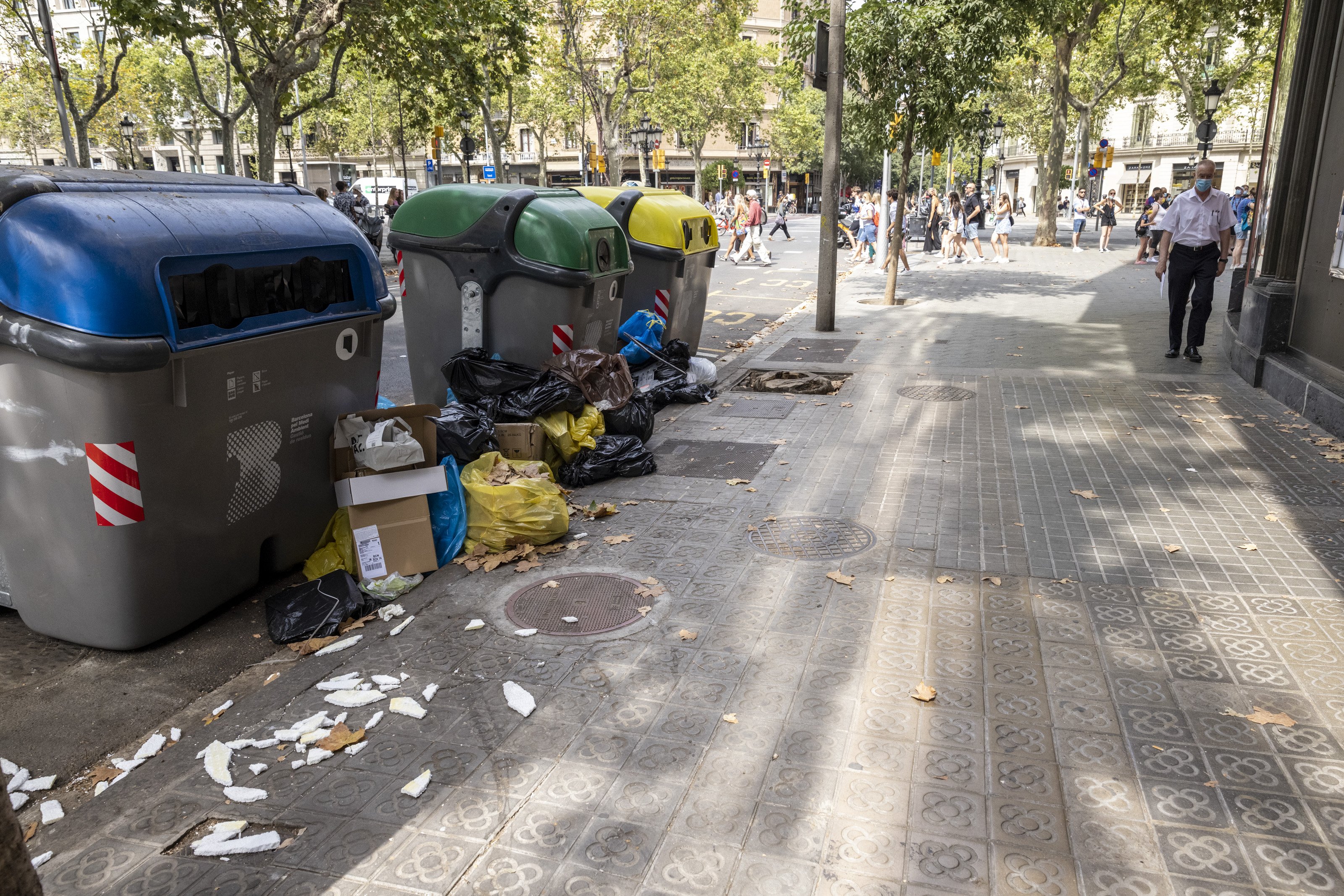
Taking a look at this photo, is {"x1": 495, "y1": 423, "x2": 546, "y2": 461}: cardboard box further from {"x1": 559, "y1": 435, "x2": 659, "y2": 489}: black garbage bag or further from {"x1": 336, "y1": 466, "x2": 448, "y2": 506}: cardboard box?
{"x1": 336, "y1": 466, "x2": 448, "y2": 506}: cardboard box

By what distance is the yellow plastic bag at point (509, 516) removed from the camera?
5055 mm

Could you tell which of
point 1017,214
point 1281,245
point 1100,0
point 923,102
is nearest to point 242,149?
point 1017,214

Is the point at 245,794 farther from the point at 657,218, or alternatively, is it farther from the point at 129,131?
the point at 129,131

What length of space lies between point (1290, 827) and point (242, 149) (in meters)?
80.1

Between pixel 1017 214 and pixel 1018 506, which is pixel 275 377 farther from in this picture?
pixel 1017 214

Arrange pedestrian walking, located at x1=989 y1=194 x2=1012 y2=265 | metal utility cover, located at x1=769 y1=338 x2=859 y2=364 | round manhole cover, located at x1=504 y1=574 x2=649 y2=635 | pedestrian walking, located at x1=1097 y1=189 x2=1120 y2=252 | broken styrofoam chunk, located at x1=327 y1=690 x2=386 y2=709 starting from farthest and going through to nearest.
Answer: pedestrian walking, located at x1=1097 y1=189 x2=1120 y2=252 < pedestrian walking, located at x1=989 y1=194 x2=1012 y2=265 < metal utility cover, located at x1=769 y1=338 x2=859 y2=364 < round manhole cover, located at x1=504 y1=574 x2=649 y2=635 < broken styrofoam chunk, located at x1=327 y1=690 x2=386 y2=709

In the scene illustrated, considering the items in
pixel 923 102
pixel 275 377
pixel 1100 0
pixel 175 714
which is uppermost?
pixel 1100 0

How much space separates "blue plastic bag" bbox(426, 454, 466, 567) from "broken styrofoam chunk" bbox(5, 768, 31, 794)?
6.72 ft

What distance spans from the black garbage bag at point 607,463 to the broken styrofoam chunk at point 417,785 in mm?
3256

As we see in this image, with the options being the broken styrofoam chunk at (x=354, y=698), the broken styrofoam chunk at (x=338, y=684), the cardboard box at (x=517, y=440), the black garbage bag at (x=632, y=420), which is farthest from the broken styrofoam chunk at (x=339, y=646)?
the black garbage bag at (x=632, y=420)

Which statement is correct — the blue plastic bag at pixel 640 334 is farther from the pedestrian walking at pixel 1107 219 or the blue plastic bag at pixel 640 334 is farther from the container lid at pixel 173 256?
the pedestrian walking at pixel 1107 219

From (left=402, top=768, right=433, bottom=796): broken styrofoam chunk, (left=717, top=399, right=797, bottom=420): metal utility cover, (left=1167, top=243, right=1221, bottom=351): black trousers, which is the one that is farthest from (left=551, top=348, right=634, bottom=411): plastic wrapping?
(left=1167, top=243, right=1221, bottom=351): black trousers

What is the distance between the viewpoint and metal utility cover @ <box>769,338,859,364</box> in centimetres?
1084

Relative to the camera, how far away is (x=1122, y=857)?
8.71 feet
